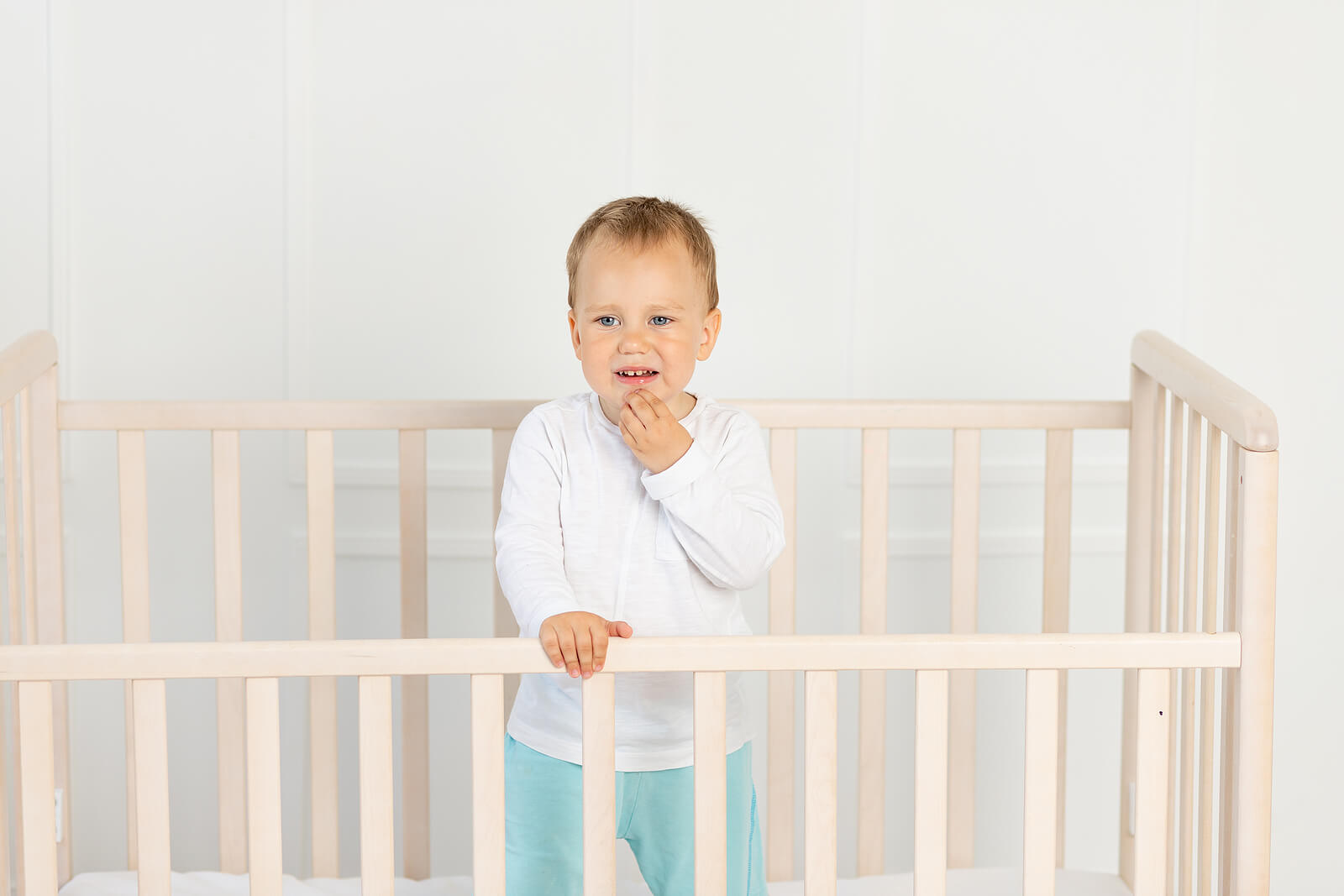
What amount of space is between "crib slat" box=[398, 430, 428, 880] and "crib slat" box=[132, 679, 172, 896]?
581 millimetres

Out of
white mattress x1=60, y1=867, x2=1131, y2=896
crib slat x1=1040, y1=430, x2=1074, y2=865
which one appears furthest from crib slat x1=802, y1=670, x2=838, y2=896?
crib slat x1=1040, y1=430, x2=1074, y2=865

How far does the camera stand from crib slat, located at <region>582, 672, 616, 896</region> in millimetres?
937

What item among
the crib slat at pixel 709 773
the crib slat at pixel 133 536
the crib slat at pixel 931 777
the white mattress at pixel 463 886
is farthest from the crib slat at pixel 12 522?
the crib slat at pixel 931 777

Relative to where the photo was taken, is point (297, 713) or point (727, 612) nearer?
point (727, 612)

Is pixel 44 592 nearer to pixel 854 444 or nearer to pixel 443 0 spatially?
pixel 443 0

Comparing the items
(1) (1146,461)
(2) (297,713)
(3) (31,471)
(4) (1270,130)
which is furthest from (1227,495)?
(2) (297,713)

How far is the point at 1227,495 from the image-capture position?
109 cm

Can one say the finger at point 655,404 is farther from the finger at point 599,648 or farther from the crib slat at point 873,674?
the crib slat at point 873,674

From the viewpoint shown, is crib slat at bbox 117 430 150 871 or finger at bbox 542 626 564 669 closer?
finger at bbox 542 626 564 669

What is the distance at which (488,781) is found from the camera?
931mm

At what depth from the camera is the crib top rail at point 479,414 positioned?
1.49 meters

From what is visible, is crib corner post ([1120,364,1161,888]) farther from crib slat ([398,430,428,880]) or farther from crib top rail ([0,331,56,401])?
crib top rail ([0,331,56,401])

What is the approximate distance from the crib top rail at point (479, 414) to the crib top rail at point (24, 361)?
3.4 inches

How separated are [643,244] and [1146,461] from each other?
2.35 ft
